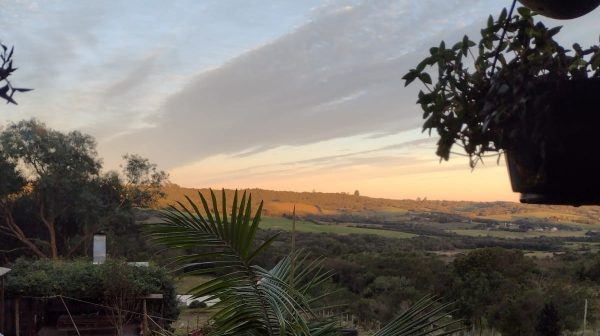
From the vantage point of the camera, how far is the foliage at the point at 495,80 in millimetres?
684

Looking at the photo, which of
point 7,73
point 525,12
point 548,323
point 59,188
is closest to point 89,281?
point 548,323

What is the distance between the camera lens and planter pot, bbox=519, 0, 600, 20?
69 cm

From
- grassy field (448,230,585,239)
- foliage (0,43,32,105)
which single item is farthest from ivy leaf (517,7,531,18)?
grassy field (448,230,585,239)

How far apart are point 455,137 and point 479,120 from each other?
0.04m

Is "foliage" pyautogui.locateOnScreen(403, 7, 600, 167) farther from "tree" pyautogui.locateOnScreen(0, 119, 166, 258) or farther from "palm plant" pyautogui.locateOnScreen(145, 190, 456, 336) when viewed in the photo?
"tree" pyautogui.locateOnScreen(0, 119, 166, 258)

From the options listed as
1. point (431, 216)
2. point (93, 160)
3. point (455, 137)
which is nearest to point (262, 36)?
point (455, 137)

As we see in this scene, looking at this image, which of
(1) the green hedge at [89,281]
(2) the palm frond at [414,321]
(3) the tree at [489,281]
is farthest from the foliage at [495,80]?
(3) the tree at [489,281]

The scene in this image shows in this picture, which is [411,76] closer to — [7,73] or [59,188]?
[7,73]

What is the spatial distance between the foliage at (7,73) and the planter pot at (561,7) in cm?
63

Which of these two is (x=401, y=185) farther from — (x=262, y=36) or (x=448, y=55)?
(x=448, y=55)

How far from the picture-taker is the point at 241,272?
960 mm

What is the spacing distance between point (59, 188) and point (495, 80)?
19363mm

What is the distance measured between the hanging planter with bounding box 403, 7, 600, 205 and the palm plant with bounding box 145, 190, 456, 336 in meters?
0.33

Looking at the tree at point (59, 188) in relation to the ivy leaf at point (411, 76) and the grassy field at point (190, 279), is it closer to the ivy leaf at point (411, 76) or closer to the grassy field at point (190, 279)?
the grassy field at point (190, 279)
